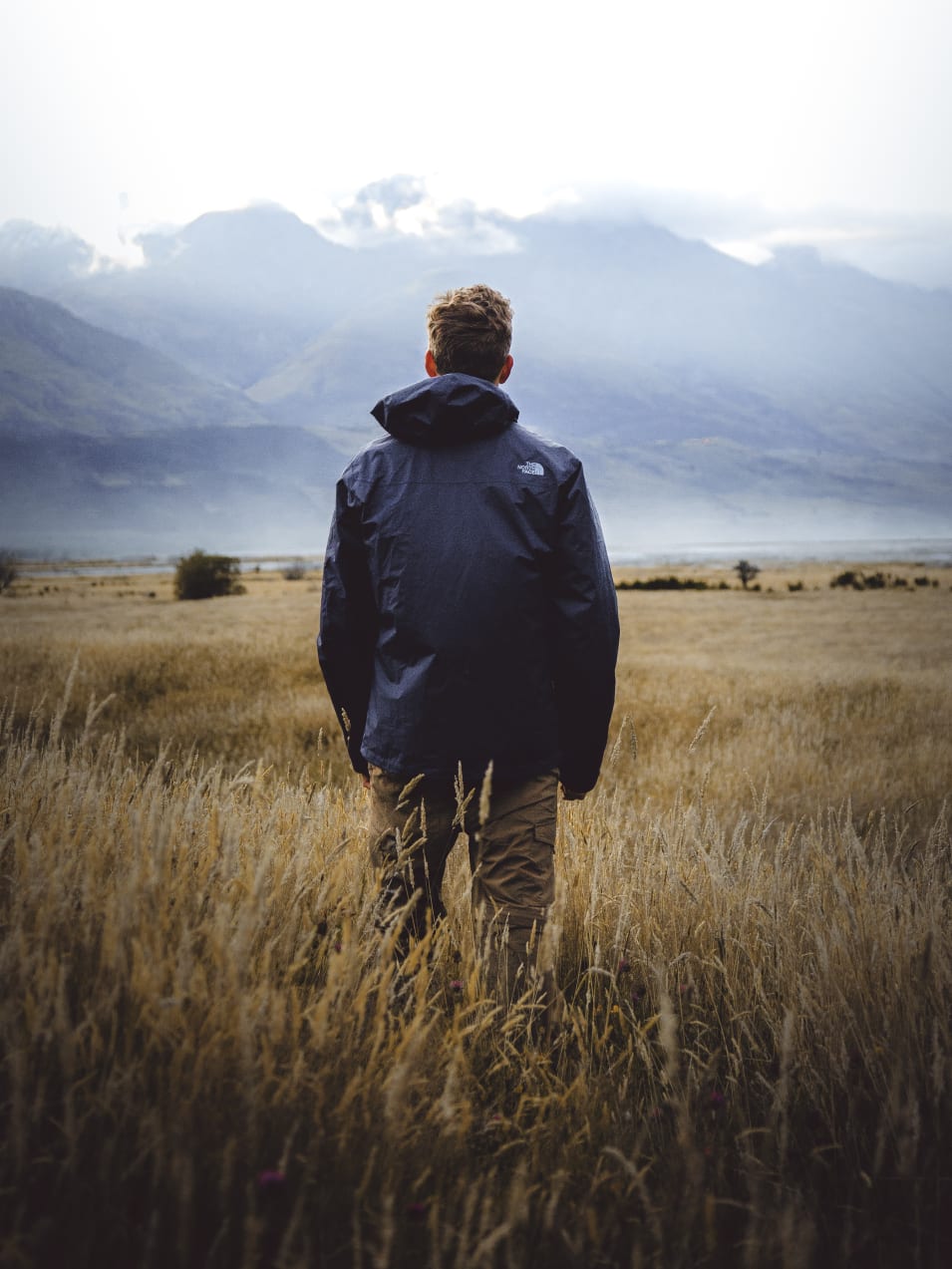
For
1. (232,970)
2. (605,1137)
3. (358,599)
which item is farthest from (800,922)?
(232,970)

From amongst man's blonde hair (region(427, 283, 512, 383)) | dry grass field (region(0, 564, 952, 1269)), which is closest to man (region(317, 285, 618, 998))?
man's blonde hair (region(427, 283, 512, 383))

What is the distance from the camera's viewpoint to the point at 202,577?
4922 centimetres

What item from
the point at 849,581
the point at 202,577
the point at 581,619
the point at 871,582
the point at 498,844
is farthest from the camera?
the point at 849,581

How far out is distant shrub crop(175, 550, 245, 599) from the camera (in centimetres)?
4812

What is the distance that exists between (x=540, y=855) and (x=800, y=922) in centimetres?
159

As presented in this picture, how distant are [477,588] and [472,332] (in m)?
1.01

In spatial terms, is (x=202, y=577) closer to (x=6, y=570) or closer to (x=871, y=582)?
(x=6, y=570)

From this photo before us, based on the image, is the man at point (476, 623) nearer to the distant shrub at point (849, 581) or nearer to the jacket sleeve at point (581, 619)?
the jacket sleeve at point (581, 619)

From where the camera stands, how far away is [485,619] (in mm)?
2574

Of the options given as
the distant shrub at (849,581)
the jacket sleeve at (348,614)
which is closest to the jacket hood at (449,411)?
the jacket sleeve at (348,614)

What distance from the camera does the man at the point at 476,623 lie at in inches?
102

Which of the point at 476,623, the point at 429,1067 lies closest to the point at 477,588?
the point at 476,623

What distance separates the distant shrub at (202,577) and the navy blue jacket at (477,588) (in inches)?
1903

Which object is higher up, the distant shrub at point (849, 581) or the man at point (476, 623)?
the distant shrub at point (849, 581)
